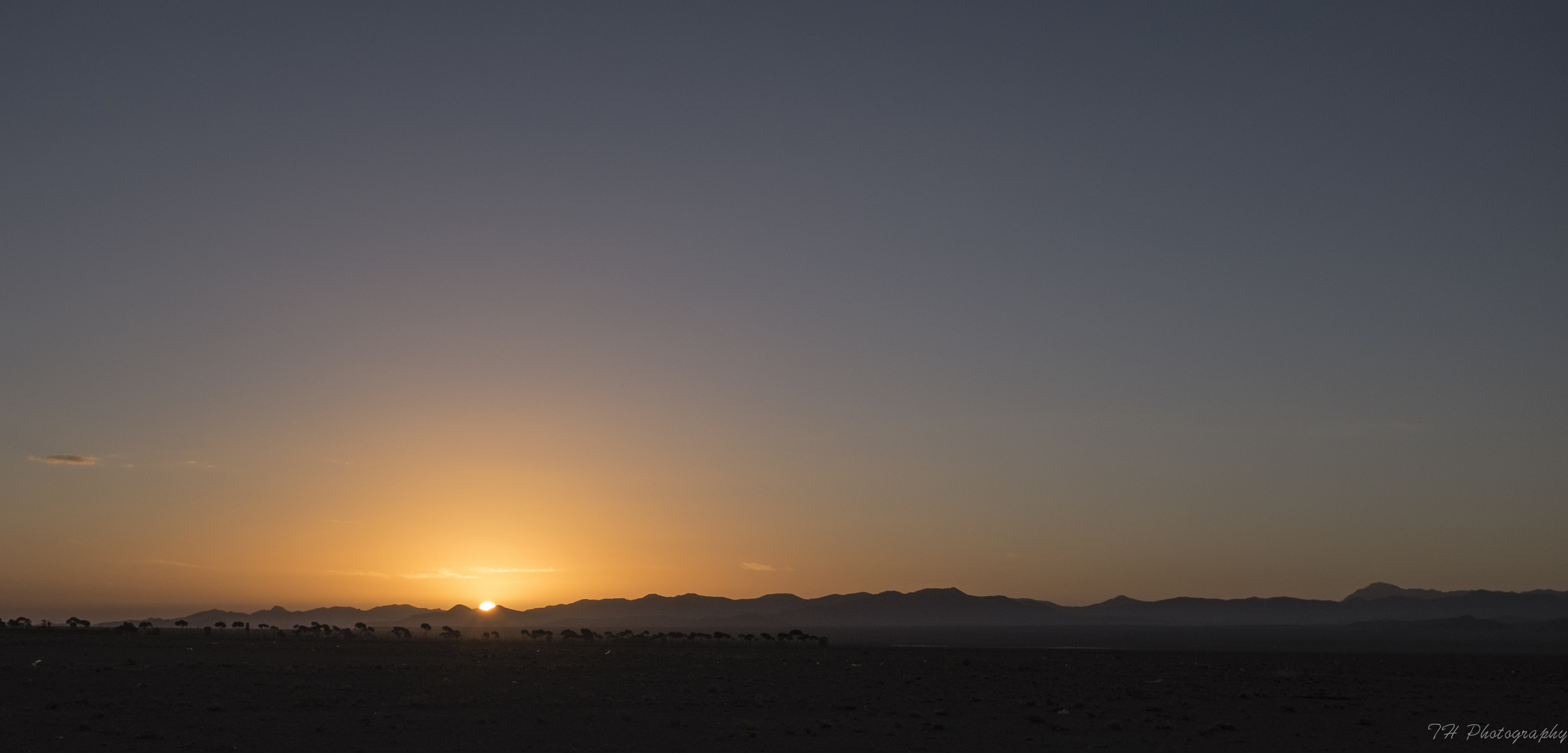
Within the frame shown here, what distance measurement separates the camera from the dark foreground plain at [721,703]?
23.3 metres

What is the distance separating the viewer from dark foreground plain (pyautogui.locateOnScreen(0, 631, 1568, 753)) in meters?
23.3

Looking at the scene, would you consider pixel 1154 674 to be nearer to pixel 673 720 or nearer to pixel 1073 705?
pixel 1073 705

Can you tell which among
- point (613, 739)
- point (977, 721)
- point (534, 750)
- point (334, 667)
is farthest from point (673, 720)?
point (334, 667)

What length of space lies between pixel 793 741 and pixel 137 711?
611 inches

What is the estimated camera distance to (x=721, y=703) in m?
30.5

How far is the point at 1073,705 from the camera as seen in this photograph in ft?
102

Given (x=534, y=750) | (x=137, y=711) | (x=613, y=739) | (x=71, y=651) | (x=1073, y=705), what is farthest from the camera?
(x=71, y=651)

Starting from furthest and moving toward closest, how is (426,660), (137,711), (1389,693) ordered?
(426,660)
(1389,693)
(137,711)
